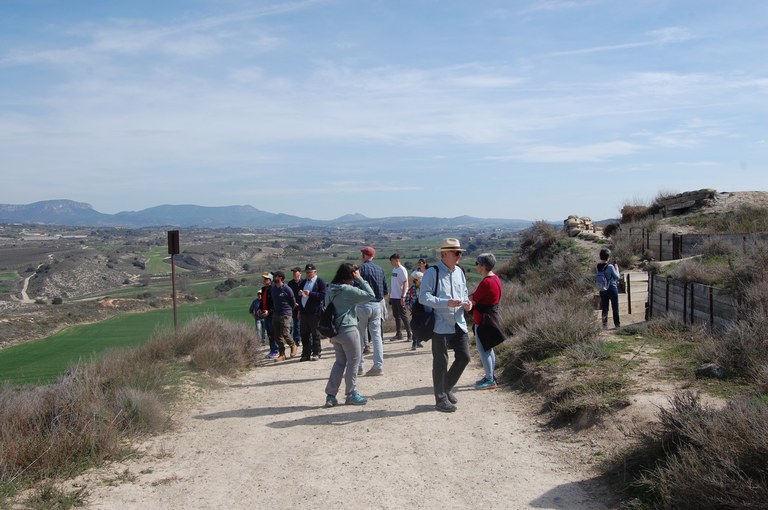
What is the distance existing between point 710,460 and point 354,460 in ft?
10.1

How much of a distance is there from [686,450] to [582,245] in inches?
767

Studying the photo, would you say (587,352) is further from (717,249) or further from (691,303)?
(717,249)

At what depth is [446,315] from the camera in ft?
23.2

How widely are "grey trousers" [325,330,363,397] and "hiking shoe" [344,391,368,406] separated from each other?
52 mm

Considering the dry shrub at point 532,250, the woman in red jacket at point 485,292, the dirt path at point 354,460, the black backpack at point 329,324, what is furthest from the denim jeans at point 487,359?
the dry shrub at point 532,250

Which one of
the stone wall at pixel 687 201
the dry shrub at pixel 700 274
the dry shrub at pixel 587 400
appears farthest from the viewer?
the stone wall at pixel 687 201

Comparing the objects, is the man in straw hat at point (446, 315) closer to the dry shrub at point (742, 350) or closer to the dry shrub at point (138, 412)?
the dry shrub at point (742, 350)

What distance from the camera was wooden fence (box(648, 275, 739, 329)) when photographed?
9.01m

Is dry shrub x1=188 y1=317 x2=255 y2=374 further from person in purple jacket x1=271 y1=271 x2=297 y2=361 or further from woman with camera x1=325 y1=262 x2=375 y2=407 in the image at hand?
woman with camera x1=325 y1=262 x2=375 y2=407

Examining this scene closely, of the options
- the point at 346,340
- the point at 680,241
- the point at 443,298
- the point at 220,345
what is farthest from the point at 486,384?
the point at 680,241

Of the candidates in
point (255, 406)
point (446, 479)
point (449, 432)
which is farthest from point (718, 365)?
point (255, 406)

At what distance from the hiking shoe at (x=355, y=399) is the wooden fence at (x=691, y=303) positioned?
208 inches

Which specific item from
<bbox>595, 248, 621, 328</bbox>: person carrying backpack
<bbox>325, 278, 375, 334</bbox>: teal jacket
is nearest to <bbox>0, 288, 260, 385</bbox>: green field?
<bbox>325, 278, 375, 334</bbox>: teal jacket

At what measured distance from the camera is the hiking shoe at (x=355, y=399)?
7867 mm
